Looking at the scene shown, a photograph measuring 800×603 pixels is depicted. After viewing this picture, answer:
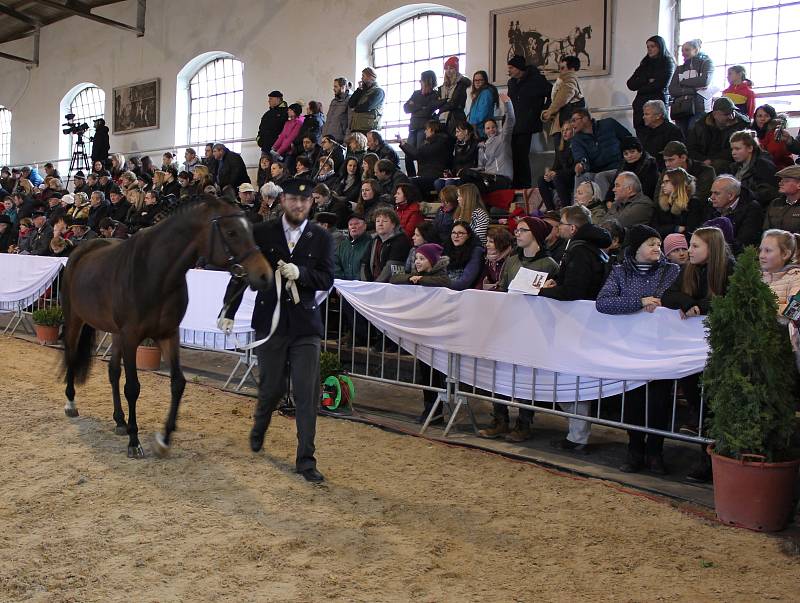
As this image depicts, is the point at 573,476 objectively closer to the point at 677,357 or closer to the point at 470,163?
the point at 677,357

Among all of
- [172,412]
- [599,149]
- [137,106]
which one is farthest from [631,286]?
[137,106]

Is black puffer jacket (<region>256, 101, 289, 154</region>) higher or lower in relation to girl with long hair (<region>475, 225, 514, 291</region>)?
higher

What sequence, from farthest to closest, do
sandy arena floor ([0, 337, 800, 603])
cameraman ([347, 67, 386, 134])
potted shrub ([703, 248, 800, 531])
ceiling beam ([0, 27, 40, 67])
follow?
ceiling beam ([0, 27, 40, 67]) < cameraman ([347, 67, 386, 134]) < potted shrub ([703, 248, 800, 531]) < sandy arena floor ([0, 337, 800, 603])

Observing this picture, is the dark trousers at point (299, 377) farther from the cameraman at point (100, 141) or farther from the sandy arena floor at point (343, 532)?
the cameraman at point (100, 141)

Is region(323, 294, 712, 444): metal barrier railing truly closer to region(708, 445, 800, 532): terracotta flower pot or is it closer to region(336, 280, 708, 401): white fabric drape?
region(336, 280, 708, 401): white fabric drape

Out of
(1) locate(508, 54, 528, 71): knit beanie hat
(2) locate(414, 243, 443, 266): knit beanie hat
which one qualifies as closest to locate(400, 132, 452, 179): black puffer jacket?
(1) locate(508, 54, 528, 71): knit beanie hat

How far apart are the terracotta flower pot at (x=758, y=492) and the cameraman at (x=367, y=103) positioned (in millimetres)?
10628

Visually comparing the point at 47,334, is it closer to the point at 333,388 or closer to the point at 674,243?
the point at 333,388

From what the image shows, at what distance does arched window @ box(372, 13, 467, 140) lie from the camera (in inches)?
601

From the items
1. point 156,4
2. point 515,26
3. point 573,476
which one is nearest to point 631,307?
point 573,476

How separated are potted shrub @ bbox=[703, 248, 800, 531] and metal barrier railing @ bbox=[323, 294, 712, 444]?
0.51 m

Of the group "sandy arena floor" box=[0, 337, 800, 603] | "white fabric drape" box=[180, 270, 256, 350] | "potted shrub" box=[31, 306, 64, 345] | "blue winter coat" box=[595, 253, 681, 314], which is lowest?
"sandy arena floor" box=[0, 337, 800, 603]

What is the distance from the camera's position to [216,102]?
2031 cm

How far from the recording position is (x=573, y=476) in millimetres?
5625
